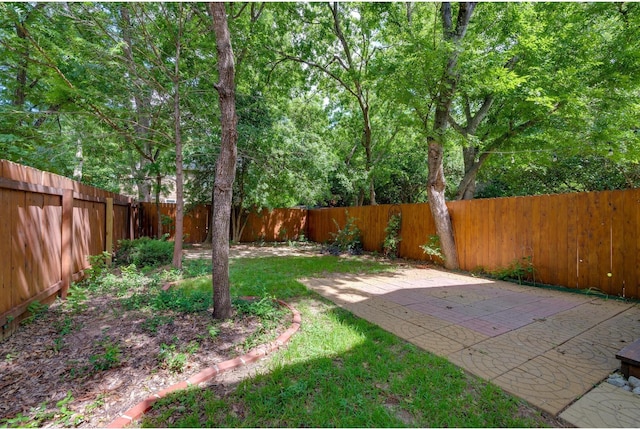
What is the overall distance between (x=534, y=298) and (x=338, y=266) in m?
3.87

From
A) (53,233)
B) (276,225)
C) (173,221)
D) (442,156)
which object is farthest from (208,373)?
(276,225)

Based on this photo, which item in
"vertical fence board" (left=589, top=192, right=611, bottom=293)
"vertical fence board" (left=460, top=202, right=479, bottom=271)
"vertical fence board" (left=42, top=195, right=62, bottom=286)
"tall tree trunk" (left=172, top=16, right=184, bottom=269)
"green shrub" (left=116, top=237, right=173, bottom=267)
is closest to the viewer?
"vertical fence board" (left=42, top=195, right=62, bottom=286)

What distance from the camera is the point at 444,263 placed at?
22.5 ft

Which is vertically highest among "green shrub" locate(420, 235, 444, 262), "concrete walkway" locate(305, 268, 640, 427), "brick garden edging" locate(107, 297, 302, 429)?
"green shrub" locate(420, 235, 444, 262)

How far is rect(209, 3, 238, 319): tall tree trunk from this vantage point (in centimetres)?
304

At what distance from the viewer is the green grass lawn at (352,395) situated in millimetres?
1734

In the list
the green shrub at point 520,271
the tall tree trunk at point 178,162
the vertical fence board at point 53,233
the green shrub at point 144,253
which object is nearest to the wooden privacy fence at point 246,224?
the green shrub at point 144,253

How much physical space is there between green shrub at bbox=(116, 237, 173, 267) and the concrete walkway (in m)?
3.48

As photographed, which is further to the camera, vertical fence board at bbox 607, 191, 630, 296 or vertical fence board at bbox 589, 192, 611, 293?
→ vertical fence board at bbox 589, 192, 611, 293

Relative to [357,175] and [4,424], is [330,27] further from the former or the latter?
[4,424]

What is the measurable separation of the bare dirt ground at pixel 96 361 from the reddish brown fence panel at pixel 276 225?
9126mm

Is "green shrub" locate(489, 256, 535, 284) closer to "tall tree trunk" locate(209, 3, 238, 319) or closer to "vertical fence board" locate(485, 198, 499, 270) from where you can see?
"vertical fence board" locate(485, 198, 499, 270)

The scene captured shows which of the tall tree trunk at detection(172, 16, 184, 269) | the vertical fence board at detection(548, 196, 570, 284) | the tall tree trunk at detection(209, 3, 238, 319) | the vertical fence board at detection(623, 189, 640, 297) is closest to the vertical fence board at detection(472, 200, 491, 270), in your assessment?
the vertical fence board at detection(548, 196, 570, 284)

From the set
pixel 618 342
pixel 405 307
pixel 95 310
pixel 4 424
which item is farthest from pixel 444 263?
pixel 4 424
